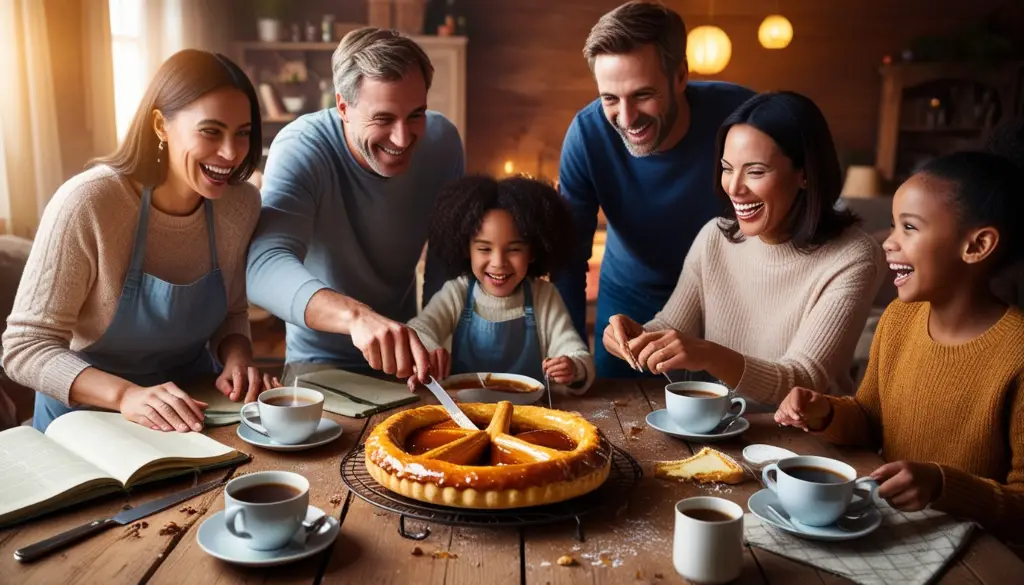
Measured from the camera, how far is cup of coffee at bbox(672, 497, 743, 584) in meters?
1.18

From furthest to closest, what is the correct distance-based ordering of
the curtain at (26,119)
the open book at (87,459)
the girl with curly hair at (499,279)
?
the curtain at (26,119)
the girl with curly hair at (499,279)
the open book at (87,459)

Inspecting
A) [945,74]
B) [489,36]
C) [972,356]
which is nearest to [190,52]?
[972,356]

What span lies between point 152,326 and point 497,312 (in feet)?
2.91

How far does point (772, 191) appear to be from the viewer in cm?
212

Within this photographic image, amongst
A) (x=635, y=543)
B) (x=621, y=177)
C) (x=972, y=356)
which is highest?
(x=621, y=177)

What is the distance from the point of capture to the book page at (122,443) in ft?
4.92

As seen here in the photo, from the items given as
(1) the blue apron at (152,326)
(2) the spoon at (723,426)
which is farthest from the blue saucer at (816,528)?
(1) the blue apron at (152,326)

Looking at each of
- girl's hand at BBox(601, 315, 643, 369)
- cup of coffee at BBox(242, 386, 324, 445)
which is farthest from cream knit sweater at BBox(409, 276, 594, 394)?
cup of coffee at BBox(242, 386, 324, 445)

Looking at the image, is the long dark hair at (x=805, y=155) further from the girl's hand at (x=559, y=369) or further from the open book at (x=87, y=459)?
the open book at (x=87, y=459)

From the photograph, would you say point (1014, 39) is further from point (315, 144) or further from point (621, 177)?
point (315, 144)

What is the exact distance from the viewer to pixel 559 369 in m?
2.08

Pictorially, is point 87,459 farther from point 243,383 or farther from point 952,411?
point 952,411

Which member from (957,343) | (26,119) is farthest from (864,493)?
(26,119)

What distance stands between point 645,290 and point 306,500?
186 centimetres
